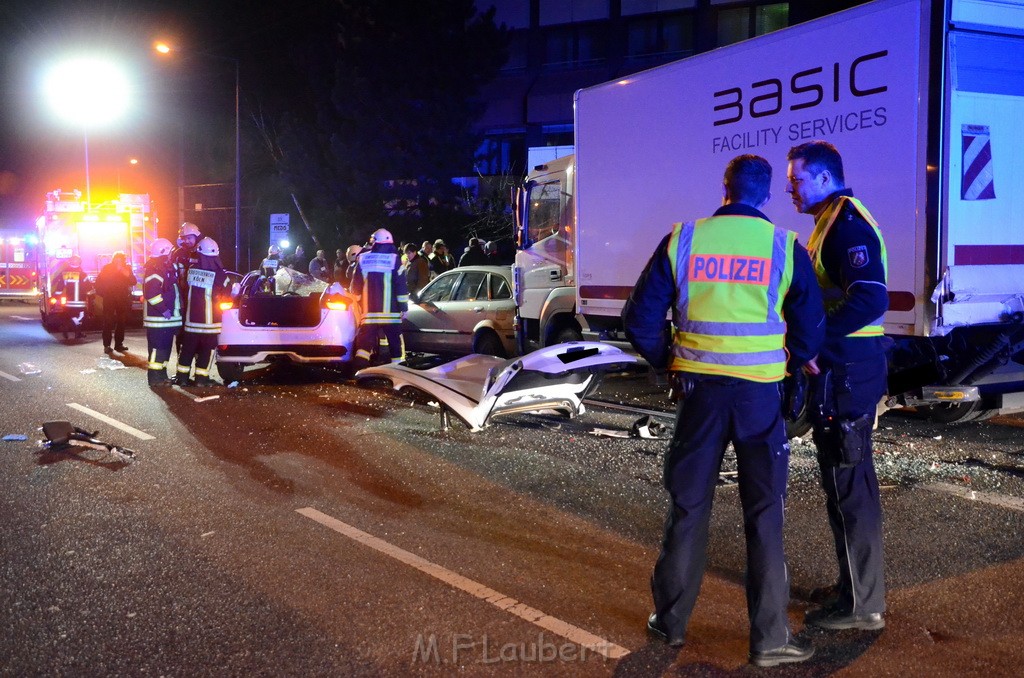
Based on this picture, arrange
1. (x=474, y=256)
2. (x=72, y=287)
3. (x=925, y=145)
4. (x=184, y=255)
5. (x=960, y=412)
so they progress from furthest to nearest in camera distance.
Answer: (x=72, y=287), (x=474, y=256), (x=184, y=255), (x=960, y=412), (x=925, y=145)

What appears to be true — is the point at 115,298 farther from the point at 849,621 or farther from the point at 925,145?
the point at 849,621

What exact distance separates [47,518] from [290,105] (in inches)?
1169

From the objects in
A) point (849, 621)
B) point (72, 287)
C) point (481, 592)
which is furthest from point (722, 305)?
point (72, 287)

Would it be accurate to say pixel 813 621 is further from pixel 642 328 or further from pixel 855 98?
pixel 855 98

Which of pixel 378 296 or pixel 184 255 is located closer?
pixel 378 296

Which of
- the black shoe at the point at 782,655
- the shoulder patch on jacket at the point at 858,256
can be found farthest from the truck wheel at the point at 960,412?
the black shoe at the point at 782,655

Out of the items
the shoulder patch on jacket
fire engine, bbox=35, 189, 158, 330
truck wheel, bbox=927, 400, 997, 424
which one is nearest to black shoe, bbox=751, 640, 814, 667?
the shoulder patch on jacket

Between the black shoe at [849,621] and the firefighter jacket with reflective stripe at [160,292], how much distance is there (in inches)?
359

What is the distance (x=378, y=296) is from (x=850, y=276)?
8246 millimetres

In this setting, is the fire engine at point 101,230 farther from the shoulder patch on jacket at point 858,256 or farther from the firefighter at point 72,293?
the shoulder patch on jacket at point 858,256

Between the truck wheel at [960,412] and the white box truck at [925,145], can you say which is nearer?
the white box truck at [925,145]

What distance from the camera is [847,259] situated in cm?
387

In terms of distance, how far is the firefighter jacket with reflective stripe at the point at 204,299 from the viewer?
11.1 m

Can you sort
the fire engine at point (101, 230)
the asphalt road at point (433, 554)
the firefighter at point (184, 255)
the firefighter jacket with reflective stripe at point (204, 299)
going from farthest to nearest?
the fire engine at point (101, 230) → the firefighter at point (184, 255) → the firefighter jacket with reflective stripe at point (204, 299) → the asphalt road at point (433, 554)
